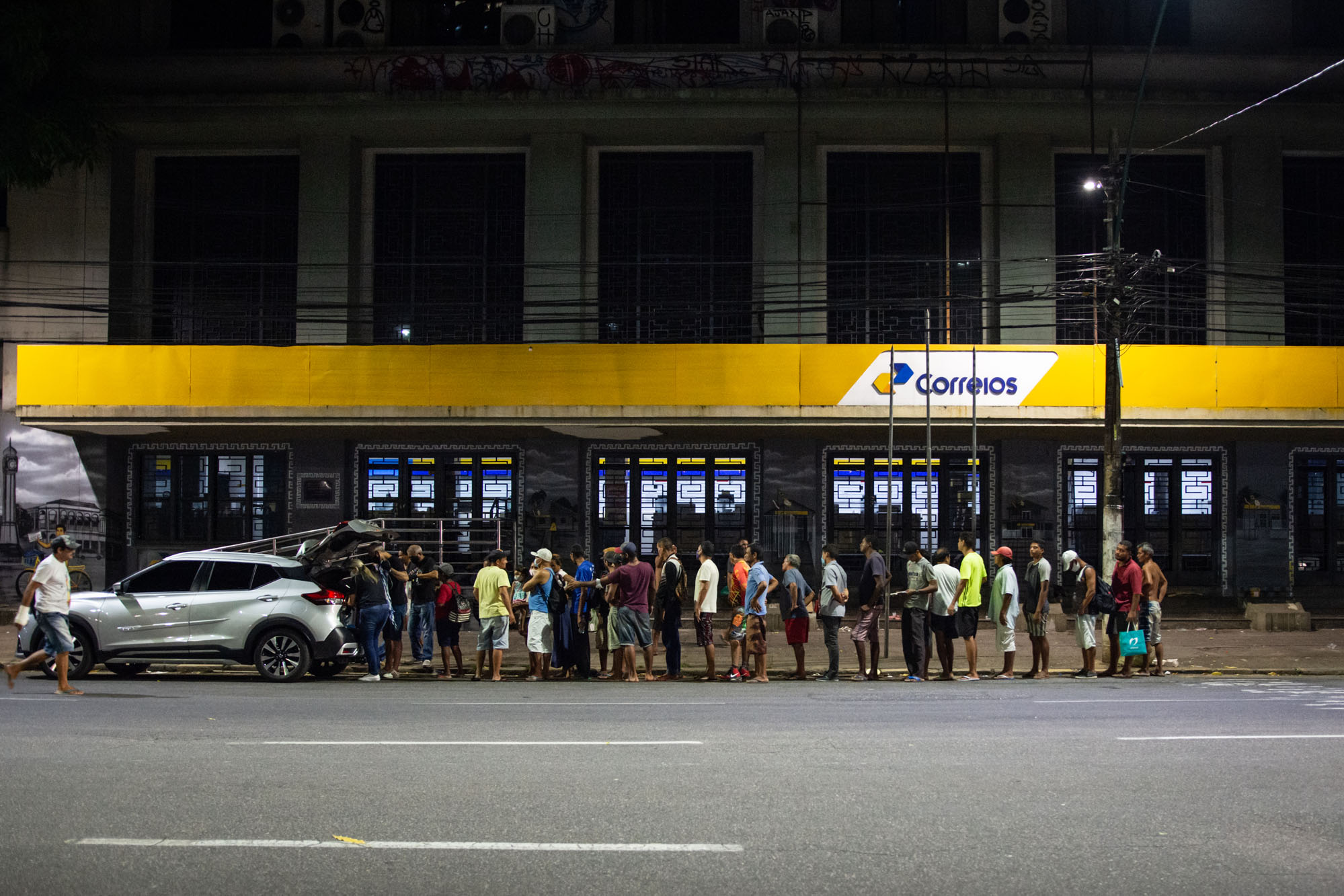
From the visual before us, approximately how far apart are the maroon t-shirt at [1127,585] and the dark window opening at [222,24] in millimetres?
20510

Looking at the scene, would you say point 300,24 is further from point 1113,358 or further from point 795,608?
point 1113,358

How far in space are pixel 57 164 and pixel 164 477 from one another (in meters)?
6.61

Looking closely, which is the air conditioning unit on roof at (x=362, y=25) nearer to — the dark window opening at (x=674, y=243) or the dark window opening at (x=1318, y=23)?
the dark window opening at (x=674, y=243)

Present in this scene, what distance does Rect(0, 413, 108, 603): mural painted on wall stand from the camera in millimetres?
25000

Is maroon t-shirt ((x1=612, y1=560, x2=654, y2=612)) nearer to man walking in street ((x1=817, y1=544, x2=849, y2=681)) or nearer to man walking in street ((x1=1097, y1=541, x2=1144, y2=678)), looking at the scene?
man walking in street ((x1=817, y1=544, x2=849, y2=681))

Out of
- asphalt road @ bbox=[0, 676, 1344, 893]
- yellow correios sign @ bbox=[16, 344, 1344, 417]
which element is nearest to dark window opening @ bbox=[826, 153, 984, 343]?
yellow correios sign @ bbox=[16, 344, 1344, 417]

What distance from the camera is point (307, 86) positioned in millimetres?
24984

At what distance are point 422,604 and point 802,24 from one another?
14.9 metres

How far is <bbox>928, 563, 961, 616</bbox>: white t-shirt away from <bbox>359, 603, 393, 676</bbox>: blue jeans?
718 centimetres

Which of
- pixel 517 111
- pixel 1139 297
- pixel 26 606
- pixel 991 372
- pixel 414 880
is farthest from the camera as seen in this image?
pixel 517 111

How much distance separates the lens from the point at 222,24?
2638 centimetres

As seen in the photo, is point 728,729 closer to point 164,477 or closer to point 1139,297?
point 1139,297

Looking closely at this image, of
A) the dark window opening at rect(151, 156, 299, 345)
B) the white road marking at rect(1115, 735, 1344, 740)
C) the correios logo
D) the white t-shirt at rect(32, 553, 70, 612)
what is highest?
the dark window opening at rect(151, 156, 299, 345)

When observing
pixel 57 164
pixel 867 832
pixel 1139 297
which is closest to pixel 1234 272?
pixel 1139 297
